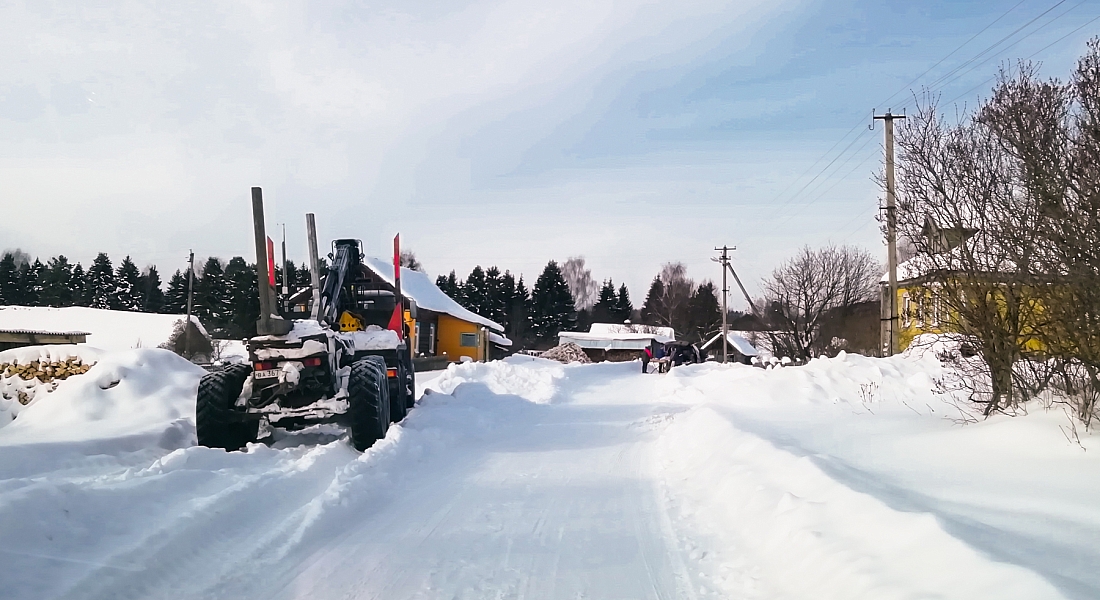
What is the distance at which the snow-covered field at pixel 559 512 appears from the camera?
15.5ft

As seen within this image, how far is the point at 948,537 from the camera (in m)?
4.56

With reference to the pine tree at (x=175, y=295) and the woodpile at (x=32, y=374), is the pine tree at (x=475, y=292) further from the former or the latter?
the woodpile at (x=32, y=374)

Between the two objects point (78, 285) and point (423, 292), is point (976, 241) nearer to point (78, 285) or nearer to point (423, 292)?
point (423, 292)

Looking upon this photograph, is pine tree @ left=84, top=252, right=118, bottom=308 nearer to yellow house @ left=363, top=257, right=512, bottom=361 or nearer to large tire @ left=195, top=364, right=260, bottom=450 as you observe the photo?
yellow house @ left=363, top=257, right=512, bottom=361

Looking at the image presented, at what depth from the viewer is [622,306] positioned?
102625 millimetres

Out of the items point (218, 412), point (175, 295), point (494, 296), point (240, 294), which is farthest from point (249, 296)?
point (218, 412)

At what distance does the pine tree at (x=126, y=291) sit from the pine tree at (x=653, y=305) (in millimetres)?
59644

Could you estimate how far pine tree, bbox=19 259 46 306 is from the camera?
6944 centimetres

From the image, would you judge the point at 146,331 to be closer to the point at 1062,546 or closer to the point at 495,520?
the point at 495,520

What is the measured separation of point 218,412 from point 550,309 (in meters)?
78.3

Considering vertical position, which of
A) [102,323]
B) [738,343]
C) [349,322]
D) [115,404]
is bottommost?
[738,343]

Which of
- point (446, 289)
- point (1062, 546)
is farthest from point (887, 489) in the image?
point (446, 289)

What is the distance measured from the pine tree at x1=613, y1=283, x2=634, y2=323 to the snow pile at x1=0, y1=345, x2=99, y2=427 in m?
87.0

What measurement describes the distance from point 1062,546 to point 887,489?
5.80ft
